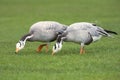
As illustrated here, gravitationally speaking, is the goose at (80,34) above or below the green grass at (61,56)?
above

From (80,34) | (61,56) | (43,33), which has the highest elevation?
(80,34)

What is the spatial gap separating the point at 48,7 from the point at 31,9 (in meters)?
1.61

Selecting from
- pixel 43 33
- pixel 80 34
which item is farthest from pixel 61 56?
pixel 43 33

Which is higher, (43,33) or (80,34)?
(80,34)

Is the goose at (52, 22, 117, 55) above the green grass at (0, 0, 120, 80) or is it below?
above

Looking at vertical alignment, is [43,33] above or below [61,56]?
above

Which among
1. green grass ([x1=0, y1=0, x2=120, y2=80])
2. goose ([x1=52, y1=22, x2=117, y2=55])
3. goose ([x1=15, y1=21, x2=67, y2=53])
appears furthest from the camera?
goose ([x1=15, y1=21, x2=67, y2=53])

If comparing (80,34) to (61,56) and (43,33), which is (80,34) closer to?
(61,56)

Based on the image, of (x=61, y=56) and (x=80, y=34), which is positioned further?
(x=80, y=34)

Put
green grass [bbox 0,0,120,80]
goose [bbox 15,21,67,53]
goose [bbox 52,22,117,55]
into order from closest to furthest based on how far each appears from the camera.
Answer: green grass [bbox 0,0,120,80] → goose [bbox 52,22,117,55] → goose [bbox 15,21,67,53]

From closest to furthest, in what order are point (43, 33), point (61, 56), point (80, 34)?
point (61, 56)
point (80, 34)
point (43, 33)

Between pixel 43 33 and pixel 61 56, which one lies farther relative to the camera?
pixel 43 33

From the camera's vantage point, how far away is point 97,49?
17.7 metres

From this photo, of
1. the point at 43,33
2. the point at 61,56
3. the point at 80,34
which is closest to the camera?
the point at 61,56
